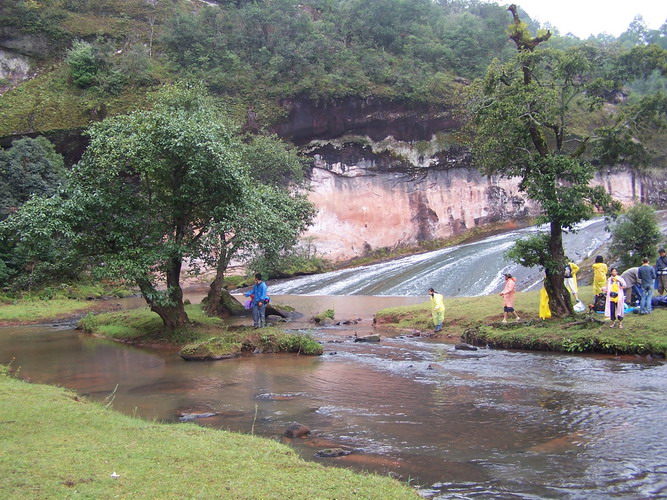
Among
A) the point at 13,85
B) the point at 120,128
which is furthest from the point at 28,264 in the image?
the point at 13,85

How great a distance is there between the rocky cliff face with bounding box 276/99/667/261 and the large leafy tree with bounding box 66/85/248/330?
109 feet

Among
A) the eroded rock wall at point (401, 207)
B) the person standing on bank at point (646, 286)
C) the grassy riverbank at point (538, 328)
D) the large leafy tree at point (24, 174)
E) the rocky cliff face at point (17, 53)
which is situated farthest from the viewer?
the eroded rock wall at point (401, 207)

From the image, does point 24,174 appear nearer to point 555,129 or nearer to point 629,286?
point 555,129

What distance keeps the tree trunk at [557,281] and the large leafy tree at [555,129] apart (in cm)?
3

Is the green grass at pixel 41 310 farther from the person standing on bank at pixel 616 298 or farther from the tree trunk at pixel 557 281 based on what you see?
the person standing on bank at pixel 616 298

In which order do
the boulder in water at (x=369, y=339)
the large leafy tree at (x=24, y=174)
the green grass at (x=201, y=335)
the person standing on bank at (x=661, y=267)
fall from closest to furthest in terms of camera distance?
the green grass at (x=201, y=335) → the person standing on bank at (x=661, y=267) → the boulder in water at (x=369, y=339) → the large leafy tree at (x=24, y=174)

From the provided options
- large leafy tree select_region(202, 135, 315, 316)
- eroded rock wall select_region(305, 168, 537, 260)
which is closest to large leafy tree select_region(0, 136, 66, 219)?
large leafy tree select_region(202, 135, 315, 316)

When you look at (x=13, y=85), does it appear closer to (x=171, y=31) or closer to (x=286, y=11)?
(x=171, y=31)

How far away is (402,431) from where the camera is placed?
831cm

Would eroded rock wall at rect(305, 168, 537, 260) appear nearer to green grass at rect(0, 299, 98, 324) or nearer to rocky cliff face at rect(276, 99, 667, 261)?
rocky cliff face at rect(276, 99, 667, 261)

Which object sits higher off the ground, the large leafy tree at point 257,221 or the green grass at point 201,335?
the large leafy tree at point 257,221

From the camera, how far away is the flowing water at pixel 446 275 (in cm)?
3406

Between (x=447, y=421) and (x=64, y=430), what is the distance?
5463 mm

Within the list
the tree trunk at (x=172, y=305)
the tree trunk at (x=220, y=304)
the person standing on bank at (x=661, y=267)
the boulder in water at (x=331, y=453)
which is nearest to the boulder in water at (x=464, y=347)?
the person standing on bank at (x=661, y=267)
